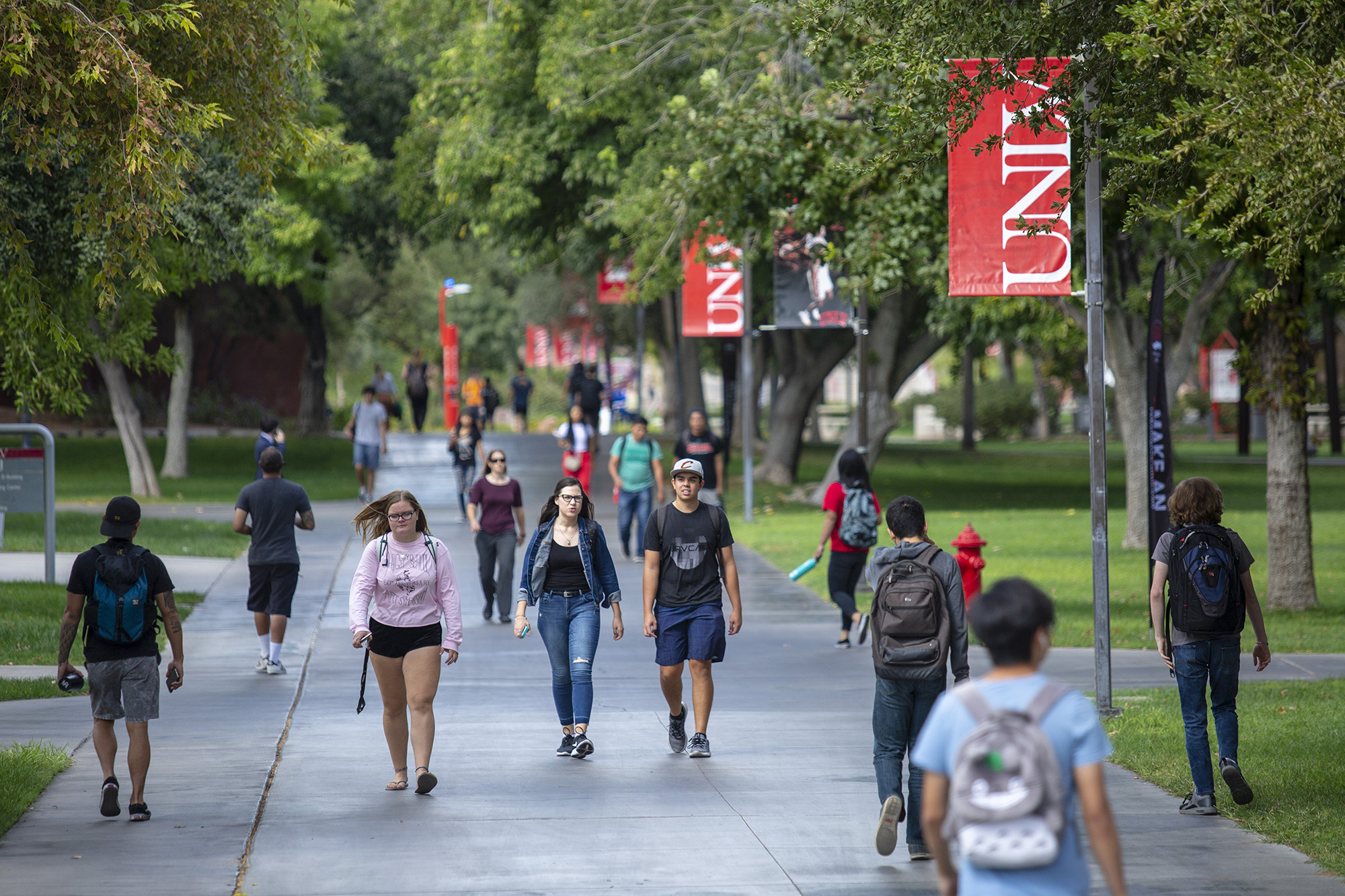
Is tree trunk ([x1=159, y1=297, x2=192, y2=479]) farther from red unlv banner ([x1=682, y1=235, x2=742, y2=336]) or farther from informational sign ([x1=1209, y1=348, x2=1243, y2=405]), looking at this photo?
informational sign ([x1=1209, y1=348, x2=1243, y2=405])

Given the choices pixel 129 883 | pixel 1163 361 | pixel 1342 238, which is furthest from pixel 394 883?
pixel 1342 238

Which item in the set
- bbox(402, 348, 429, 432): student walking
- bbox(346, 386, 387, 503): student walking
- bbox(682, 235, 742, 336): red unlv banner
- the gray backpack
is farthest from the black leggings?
bbox(402, 348, 429, 432): student walking

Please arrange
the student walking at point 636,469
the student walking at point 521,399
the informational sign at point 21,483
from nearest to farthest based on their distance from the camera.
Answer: the informational sign at point 21,483, the student walking at point 636,469, the student walking at point 521,399

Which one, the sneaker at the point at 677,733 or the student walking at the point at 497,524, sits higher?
the student walking at the point at 497,524

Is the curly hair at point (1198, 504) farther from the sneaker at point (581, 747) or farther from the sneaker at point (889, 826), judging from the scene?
the sneaker at point (581, 747)

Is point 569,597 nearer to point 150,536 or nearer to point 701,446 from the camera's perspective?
point 701,446

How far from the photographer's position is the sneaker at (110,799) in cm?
705

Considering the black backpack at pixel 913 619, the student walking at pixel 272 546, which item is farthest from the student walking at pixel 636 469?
the black backpack at pixel 913 619

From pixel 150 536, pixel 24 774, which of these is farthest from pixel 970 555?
pixel 150 536

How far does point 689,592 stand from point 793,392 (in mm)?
22646

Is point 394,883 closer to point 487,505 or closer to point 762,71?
point 487,505

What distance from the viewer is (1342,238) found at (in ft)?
42.7

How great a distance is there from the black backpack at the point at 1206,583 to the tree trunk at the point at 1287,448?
23.4 ft

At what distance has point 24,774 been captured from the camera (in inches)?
303
